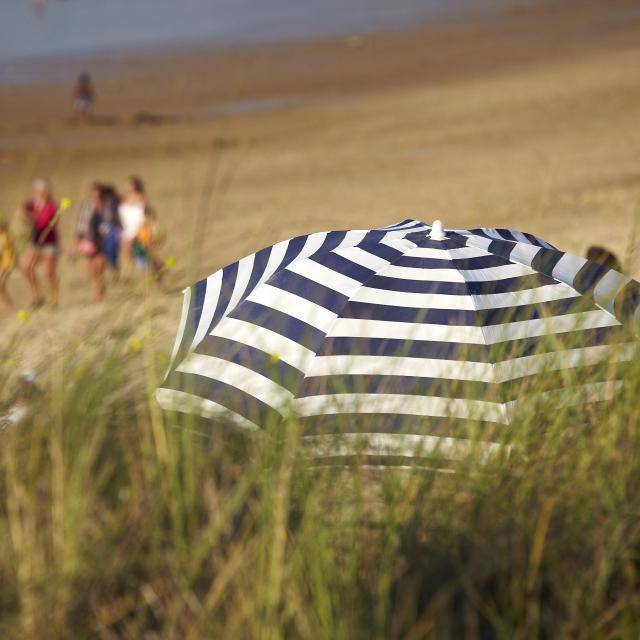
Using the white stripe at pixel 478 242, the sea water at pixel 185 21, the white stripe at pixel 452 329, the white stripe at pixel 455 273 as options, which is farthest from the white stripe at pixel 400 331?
the sea water at pixel 185 21

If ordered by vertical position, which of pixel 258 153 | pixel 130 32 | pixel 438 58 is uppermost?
pixel 130 32

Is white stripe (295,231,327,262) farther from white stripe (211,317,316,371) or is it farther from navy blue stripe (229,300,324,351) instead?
white stripe (211,317,316,371)

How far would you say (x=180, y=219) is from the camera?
15.8m

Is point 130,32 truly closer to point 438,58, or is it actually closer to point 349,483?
point 438,58

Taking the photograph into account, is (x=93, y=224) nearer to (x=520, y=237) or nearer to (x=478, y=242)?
(x=520, y=237)

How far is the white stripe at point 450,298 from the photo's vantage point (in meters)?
4.80

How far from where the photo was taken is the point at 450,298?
192 inches

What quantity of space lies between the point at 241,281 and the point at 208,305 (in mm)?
223

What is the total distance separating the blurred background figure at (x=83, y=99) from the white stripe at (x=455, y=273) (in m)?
20.8

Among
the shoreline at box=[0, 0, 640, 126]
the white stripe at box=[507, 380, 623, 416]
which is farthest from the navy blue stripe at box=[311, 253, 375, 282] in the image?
the shoreline at box=[0, 0, 640, 126]

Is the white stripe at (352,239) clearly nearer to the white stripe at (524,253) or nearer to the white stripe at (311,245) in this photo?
the white stripe at (311,245)

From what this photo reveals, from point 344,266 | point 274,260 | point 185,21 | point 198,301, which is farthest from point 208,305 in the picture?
point 185,21

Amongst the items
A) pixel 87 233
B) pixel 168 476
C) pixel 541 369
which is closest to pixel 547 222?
pixel 87 233

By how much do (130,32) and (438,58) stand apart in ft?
49.2
